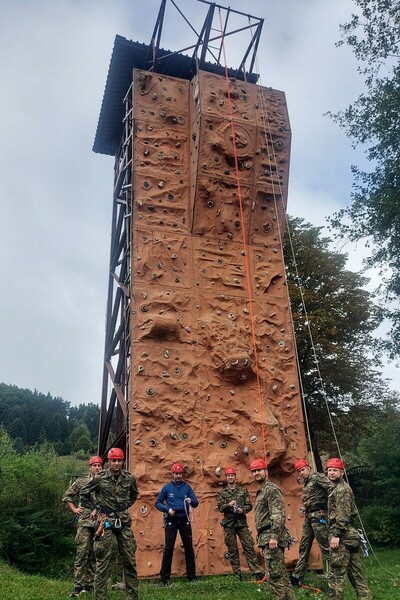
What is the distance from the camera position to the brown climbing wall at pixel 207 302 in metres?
10.6

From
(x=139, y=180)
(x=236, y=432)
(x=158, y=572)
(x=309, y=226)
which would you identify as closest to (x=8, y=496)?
(x=158, y=572)

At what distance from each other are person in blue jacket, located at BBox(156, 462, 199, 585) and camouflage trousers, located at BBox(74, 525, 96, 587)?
4.19 feet

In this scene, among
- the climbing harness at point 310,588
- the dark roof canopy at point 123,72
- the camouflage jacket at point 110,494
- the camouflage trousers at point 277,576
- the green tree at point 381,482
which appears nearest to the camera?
the camouflage trousers at point 277,576

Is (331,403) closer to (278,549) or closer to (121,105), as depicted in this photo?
(121,105)

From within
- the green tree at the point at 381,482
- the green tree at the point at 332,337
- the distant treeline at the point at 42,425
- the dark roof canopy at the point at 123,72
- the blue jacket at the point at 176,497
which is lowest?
the blue jacket at the point at 176,497

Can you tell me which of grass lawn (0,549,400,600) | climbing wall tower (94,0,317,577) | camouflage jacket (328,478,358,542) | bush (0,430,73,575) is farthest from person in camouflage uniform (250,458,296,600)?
bush (0,430,73,575)

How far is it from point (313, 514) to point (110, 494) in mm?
3476

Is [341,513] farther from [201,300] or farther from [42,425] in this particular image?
[42,425]

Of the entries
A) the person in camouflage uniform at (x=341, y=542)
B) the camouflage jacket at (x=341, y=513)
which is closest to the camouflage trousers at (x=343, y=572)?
the person in camouflage uniform at (x=341, y=542)

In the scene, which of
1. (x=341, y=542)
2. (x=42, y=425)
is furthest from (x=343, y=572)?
(x=42, y=425)

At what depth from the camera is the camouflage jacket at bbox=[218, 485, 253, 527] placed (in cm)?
916

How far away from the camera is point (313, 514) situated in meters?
8.47

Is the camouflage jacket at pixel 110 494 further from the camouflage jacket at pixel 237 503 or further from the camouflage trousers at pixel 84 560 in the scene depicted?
the camouflage jacket at pixel 237 503

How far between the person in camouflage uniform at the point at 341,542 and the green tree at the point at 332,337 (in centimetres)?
1292
